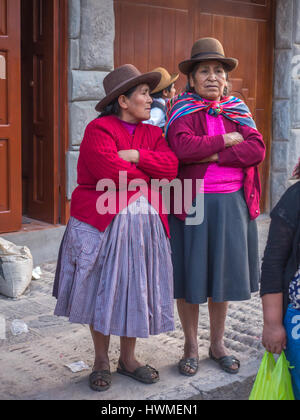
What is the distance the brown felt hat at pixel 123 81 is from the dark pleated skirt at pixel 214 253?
2.29 ft

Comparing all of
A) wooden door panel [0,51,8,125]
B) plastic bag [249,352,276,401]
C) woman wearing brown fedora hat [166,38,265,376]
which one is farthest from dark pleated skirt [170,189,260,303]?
wooden door panel [0,51,8,125]

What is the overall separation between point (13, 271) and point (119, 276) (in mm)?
2019

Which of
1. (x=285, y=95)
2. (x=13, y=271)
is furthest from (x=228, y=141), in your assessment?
(x=285, y=95)

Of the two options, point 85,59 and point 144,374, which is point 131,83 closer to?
point 144,374

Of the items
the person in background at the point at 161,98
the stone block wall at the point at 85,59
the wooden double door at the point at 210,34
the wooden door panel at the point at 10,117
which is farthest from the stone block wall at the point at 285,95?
the wooden door panel at the point at 10,117

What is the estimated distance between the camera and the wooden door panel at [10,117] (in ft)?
18.2

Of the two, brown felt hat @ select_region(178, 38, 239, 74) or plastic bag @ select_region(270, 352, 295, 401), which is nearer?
plastic bag @ select_region(270, 352, 295, 401)

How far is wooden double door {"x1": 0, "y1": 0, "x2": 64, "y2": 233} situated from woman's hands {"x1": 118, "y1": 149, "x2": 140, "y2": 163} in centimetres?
271

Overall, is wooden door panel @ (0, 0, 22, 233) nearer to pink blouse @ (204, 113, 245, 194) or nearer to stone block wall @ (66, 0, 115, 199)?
stone block wall @ (66, 0, 115, 199)

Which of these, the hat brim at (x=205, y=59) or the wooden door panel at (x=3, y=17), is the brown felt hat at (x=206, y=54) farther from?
the wooden door panel at (x=3, y=17)

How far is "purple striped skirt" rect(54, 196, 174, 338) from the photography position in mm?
3131
